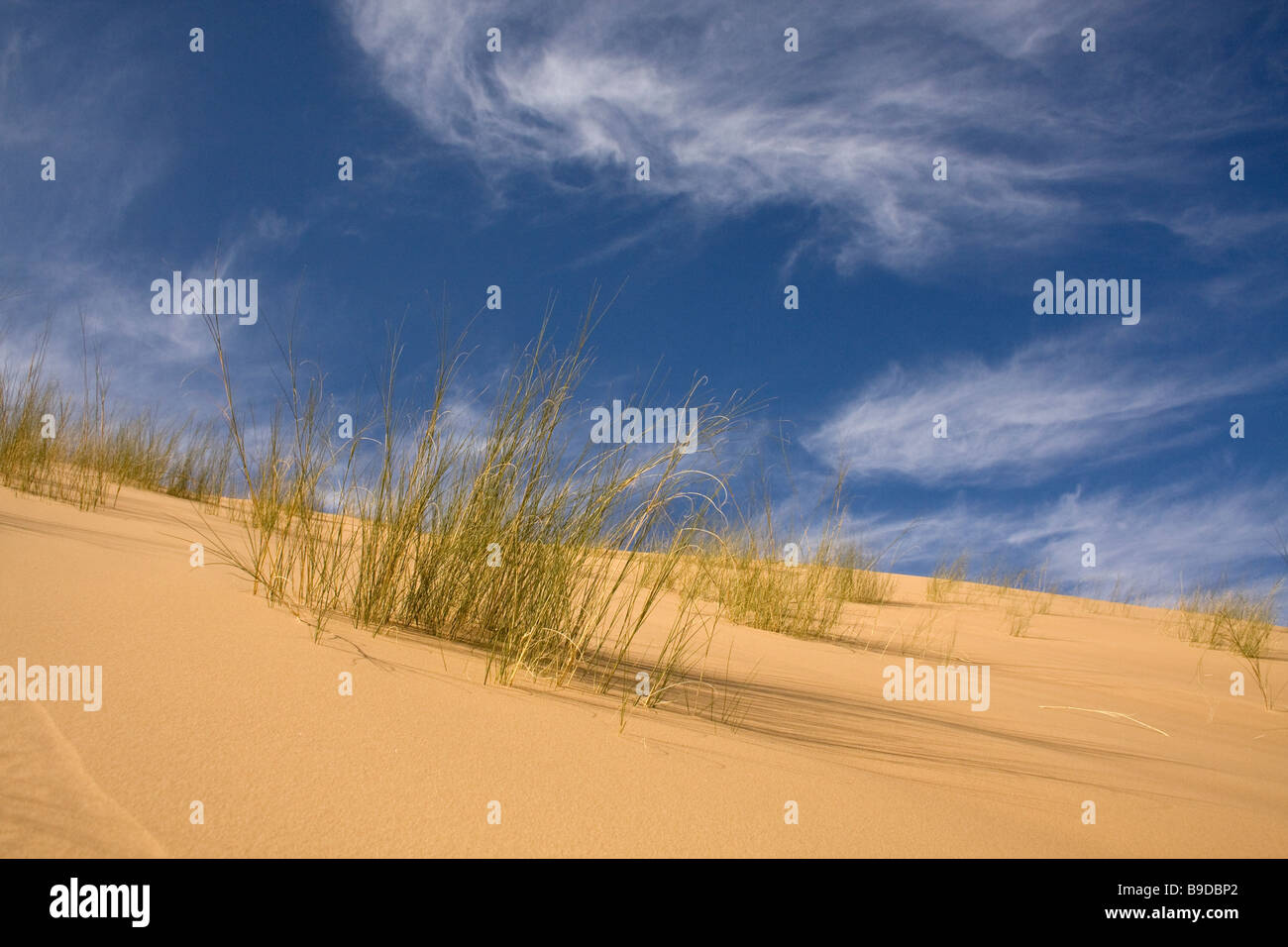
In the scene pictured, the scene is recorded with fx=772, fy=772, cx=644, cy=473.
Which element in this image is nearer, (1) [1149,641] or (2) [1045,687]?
(2) [1045,687]

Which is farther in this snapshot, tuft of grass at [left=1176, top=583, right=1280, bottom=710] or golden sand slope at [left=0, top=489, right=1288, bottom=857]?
tuft of grass at [left=1176, top=583, right=1280, bottom=710]

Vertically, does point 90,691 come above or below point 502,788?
above

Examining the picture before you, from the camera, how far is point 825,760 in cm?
197

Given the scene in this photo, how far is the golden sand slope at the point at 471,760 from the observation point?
1.25 m

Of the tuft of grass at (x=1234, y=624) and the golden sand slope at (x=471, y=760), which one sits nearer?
the golden sand slope at (x=471, y=760)

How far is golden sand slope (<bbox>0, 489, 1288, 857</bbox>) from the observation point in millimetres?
1251

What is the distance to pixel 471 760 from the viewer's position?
5.05 ft

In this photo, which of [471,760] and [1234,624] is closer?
[471,760]

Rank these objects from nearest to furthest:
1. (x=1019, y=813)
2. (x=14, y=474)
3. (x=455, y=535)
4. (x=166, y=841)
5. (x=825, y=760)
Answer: (x=166, y=841) < (x=1019, y=813) < (x=825, y=760) < (x=455, y=535) < (x=14, y=474)
